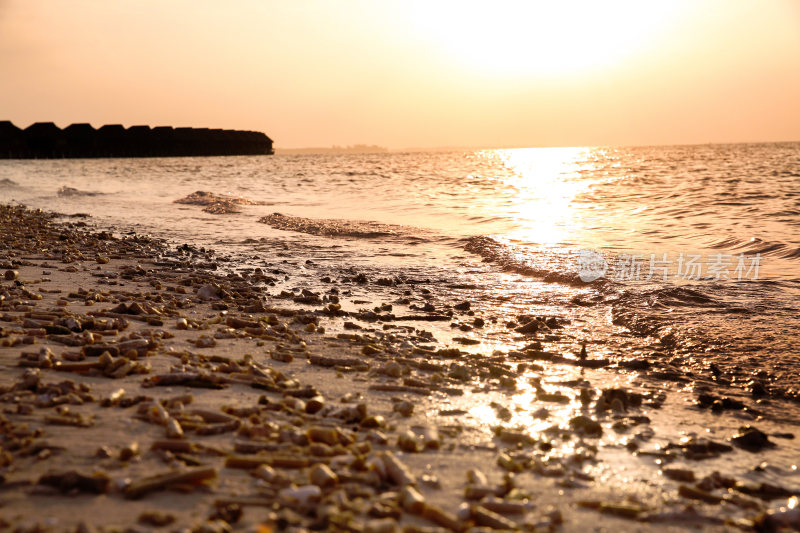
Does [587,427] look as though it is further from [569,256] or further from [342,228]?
[342,228]

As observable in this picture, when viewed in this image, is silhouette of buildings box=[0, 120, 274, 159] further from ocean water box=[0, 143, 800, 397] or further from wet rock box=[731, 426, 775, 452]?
wet rock box=[731, 426, 775, 452]

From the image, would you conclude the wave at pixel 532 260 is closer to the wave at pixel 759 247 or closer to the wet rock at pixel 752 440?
the wave at pixel 759 247

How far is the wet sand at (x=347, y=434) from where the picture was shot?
2609 millimetres

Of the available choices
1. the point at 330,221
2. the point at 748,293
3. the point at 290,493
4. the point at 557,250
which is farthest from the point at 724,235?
the point at 290,493

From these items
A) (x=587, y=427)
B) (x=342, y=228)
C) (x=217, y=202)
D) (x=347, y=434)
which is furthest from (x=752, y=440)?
(x=217, y=202)

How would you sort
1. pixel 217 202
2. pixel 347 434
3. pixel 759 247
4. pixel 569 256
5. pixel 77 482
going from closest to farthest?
pixel 77 482 → pixel 347 434 → pixel 569 256 → pixel 759 247 → pixel 217 202

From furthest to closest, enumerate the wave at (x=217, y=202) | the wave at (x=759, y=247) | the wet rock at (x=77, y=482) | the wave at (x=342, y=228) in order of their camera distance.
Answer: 1. the wave at (x=217, y=202)
2. the wave at (x=342, y=228)
3. the wave at (x=759, y=247)
4. the wet rock at (x=77, y=482)

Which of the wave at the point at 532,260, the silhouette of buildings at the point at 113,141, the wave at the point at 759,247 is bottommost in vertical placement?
the wave at the point at 532,260

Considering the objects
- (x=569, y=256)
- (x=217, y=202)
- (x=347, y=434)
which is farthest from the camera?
(x=217, y=202)

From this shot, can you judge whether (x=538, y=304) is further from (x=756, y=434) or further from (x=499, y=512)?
(x=499, y=512)

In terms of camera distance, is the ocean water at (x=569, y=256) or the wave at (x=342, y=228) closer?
the ocean water at (x=569, y=256)

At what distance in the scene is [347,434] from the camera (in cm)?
339

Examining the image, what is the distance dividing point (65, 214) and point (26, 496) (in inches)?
746

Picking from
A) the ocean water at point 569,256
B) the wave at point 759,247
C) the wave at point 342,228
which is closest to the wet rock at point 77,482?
the ocean water at point 569,256
